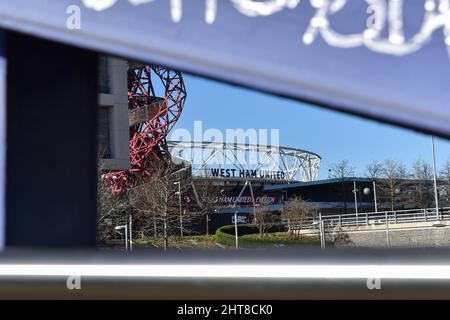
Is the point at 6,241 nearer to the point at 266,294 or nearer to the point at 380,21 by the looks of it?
the point at 266,294

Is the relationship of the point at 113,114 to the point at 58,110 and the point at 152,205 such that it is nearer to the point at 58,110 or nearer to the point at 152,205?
the point at 58,110

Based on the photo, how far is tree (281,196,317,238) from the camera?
268 cm

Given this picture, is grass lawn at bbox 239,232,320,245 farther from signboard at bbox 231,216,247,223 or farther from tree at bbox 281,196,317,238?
signboard at bbox 231,216,247,223

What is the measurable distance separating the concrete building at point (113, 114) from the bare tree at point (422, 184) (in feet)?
4.42

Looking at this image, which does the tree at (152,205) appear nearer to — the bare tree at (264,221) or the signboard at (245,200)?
the signboard at (245,200)

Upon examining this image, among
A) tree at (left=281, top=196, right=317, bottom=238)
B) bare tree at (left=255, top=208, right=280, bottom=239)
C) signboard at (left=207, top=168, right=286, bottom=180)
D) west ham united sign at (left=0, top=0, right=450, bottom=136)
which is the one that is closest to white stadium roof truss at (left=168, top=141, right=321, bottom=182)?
signboard at (left=207, top=168, right=286, bottom=180)

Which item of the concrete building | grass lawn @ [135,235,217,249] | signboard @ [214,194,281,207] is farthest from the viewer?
signboard @ [214,194,281,207]

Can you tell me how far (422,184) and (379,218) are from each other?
32cm

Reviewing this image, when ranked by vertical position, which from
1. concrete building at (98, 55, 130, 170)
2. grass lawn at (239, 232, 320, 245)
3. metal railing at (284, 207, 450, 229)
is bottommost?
grass lawn at (239, 232, 320, 245)

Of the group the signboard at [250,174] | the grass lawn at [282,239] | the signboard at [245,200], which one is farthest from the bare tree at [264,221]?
the signboard at [250,174]

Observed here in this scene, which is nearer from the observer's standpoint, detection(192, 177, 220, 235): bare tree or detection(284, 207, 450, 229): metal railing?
detection(284, 207, 450, 229): metal railing

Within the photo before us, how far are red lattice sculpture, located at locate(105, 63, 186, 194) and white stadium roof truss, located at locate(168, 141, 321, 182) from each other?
12cm

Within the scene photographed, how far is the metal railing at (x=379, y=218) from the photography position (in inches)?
103

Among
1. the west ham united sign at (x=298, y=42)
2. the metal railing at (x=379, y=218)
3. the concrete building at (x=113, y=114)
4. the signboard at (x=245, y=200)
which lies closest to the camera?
the west ham united sign at (x=298, y=42)
